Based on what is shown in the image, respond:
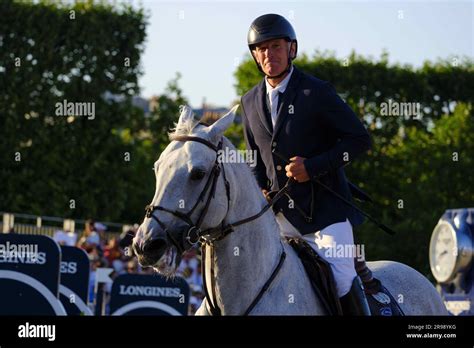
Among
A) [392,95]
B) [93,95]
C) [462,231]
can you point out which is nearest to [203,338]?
[462,231]

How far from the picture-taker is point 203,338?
633 centimetres

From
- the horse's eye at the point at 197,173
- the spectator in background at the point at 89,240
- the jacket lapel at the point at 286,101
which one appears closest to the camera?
the horse's eye at the point at 197,173

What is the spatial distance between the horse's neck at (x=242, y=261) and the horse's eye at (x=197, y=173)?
0.41 meters

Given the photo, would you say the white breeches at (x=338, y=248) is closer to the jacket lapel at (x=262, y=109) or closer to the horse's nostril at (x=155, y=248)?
the jacket lapel at (x=262, y=109)

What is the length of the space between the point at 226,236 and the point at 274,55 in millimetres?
1445

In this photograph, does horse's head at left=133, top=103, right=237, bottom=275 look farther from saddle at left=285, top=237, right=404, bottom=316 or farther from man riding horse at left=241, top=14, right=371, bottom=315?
saddle at left=285, top=237, right=404, bottom=316

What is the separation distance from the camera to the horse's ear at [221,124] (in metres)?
6.57

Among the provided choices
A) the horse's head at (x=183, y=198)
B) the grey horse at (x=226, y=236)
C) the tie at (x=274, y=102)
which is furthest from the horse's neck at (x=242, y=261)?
the tie at (x=274, y=102)

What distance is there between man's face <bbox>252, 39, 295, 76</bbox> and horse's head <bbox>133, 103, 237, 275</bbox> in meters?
0.86

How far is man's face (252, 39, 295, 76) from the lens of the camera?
7348 mm

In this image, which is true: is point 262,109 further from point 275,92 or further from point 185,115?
point 185,115

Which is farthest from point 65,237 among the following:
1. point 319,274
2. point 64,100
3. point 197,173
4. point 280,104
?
point 197,173

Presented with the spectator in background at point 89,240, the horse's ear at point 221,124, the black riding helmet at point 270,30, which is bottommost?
the spectator in background at point 89,240

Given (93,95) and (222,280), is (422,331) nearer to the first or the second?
(222,280)
